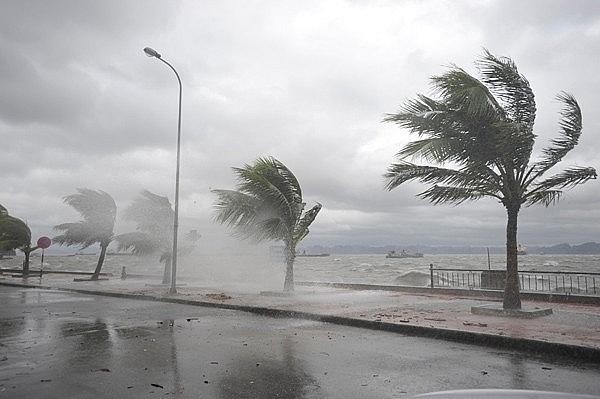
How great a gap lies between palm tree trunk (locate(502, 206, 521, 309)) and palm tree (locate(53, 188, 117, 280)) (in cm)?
2560

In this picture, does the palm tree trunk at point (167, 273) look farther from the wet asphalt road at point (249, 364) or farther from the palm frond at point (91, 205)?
the wet asphalt road at point (249, 364)

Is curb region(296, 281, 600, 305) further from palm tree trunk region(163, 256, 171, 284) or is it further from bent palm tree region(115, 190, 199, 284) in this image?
bent palm tree region(115, 190, 199, 284)

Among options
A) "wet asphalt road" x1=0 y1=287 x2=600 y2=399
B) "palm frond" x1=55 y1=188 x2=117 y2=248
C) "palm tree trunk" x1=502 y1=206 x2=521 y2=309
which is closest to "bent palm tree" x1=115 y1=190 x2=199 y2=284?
"palm frond" x1=55 y1=188 x2=117 y2=248

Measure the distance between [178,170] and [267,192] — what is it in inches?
184

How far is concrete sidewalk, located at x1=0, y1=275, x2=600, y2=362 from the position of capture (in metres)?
7.94

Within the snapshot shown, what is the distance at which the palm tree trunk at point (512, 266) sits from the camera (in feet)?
37.1

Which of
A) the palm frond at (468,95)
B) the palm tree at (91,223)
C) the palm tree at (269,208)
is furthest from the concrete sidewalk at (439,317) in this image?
the palm tree at (91,223)

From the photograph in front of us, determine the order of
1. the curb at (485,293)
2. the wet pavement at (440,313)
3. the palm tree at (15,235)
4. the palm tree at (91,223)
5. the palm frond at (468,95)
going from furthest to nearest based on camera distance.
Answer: the palm tree at (15,235)
the palm tree at (91,223)
the curb at (485,293)
the palm frond at (468,95)
the wet pavement at (440,313)

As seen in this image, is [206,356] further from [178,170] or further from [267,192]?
[178,170]

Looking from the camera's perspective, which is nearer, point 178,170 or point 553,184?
point 553,184

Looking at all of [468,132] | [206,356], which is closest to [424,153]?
[468,132]

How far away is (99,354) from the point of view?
7520 millimetres

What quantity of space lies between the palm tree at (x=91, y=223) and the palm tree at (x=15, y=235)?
18.2 ft

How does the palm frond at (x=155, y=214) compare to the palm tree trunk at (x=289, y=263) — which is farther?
the palm frond at (x=155, y=214)
